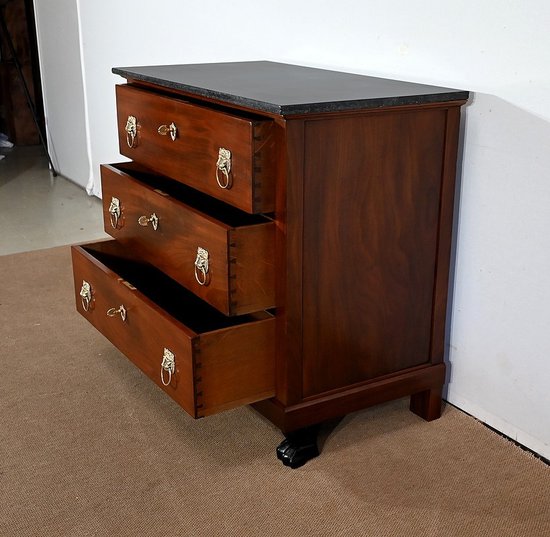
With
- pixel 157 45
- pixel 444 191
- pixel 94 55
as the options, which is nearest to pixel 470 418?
pixel 444 191

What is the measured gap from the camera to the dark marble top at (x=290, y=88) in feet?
4.45

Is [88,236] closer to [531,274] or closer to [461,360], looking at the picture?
[461,360]

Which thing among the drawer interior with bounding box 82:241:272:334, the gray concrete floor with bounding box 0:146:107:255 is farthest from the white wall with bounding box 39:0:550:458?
the gray concrete floor with bounding box 0:146:107:255

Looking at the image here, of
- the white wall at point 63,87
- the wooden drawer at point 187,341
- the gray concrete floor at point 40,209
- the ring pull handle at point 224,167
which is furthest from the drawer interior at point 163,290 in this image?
the white wall at point 63,87

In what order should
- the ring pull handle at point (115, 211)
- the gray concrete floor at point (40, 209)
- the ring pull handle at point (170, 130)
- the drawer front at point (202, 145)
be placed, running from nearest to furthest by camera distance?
the drawer front at point (202, 145)
the ring pull handle at point (170, 130)
the ring pull handle at point (115, 211)
the gray concrete floor at point (40, 209)

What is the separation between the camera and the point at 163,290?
73.7 inches

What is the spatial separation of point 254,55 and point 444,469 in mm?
1248

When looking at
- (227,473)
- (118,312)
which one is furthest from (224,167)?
(227,473)

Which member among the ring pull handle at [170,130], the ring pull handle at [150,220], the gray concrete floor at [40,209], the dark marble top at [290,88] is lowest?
the gray concrete floor at [40,209]

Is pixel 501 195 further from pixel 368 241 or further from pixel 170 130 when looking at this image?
pixel 170 130

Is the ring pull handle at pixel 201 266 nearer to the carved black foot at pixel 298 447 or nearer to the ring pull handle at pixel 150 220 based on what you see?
the ring pull handle at pixel 150 220

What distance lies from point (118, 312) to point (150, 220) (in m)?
0.20

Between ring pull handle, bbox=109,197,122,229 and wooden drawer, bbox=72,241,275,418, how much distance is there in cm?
9

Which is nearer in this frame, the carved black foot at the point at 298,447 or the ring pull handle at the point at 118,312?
the carved black foot at the point at 298,447
